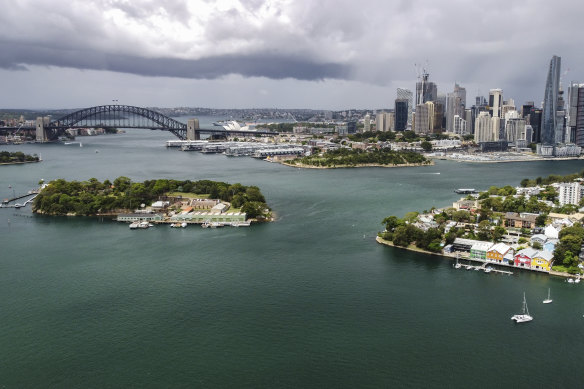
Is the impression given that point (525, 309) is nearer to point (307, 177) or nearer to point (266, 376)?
point (266, 376)

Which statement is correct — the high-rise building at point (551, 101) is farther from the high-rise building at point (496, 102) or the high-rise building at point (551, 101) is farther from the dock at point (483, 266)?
the dock at point (483, 266)

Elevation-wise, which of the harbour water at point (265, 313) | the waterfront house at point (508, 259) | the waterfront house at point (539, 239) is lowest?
the harbour water at point (265, 313)

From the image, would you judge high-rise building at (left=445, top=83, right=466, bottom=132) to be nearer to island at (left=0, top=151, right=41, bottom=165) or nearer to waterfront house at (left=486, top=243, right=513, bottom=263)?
island at (left=0, top=151, right=41, bottom=165)

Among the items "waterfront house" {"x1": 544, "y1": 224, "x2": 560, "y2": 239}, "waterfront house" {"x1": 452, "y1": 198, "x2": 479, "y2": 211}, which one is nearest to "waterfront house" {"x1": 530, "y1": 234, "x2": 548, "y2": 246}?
"waterfront house" {"x1": 544, "y1": 224, "x2": 560, "y2": 239}

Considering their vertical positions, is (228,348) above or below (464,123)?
below

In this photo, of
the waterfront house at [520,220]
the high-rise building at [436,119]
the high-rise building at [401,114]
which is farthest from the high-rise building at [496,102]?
the waterfront house at [520,220]

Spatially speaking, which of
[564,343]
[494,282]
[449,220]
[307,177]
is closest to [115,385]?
[564,343]
